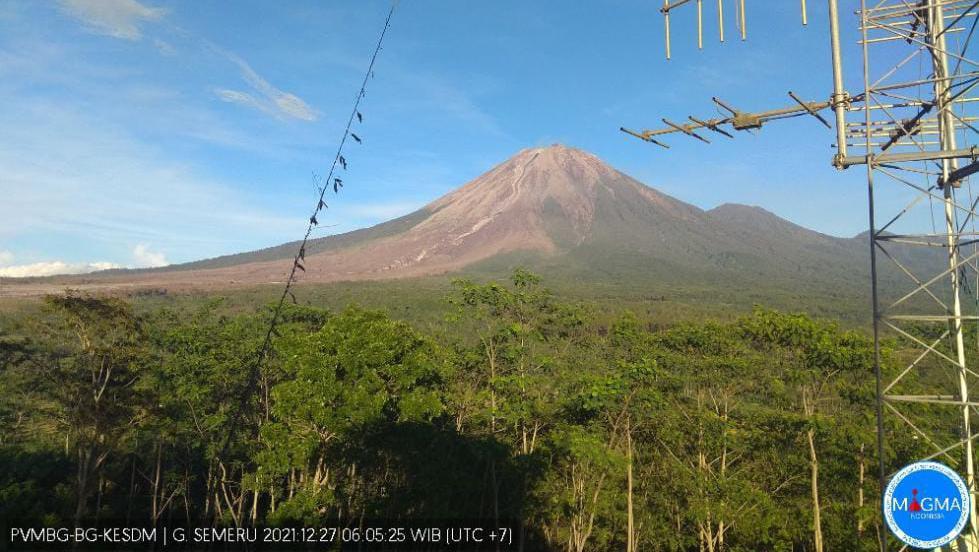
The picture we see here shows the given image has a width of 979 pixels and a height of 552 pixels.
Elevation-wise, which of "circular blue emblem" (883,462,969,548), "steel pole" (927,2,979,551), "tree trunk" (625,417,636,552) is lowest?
"tree trunk" (625,417,636,552)

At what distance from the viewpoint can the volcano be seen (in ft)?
356

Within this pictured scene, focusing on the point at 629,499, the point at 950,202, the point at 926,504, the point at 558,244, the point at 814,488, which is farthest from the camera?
the point at 558,244

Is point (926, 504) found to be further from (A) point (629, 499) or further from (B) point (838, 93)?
(A) point (629, 499)

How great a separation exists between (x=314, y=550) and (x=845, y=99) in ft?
38.3

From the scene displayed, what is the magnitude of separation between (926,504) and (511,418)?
6.50 meters

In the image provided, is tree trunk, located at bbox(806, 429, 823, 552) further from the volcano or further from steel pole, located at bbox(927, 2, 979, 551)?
the volcano

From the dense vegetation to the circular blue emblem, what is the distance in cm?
474

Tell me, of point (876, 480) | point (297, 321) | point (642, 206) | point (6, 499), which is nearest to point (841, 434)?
point (876, 480)

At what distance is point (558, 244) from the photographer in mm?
127000

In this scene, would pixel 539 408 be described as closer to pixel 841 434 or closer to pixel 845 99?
pixel 841 434

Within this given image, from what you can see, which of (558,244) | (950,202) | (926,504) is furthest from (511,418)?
(558,244)

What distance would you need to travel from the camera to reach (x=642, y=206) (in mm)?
149500

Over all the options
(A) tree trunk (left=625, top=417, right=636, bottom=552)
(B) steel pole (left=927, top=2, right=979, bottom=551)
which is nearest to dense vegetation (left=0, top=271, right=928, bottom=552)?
(A) tree trunk (left=625, top=417, right=636, bottom=552)

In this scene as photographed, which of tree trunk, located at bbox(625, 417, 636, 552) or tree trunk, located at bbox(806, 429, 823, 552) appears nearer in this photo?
tree trunk, located at bbox(806, 429, 823, 552)
